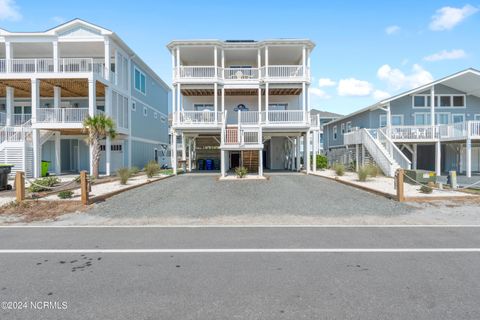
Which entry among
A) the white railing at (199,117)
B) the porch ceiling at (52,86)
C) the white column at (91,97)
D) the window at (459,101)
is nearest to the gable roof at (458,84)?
the window at (459,101)

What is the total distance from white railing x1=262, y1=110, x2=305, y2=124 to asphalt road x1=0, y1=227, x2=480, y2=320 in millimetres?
15858

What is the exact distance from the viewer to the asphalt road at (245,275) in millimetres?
3557

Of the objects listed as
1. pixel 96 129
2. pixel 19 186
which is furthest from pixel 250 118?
pixel 19 186

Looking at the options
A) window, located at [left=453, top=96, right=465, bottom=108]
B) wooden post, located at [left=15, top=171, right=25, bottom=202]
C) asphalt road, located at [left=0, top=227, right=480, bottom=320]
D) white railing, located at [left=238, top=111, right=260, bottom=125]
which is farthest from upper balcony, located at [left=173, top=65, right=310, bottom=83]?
asphalt road, located at [left=0, top=227, right=480, bottom=320]

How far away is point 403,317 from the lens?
3.37m

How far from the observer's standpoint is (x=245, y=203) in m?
10.9

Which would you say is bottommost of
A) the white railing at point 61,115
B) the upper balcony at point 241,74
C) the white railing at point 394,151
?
the white railing at point 394,151

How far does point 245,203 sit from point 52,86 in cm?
1903

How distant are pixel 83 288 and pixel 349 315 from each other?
10.8ft

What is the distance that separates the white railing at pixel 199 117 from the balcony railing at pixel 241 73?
2.57m

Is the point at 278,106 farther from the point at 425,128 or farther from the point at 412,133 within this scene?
the point at 425,128

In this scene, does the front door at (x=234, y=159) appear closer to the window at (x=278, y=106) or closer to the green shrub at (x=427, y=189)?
the window at (x=278, y=106)

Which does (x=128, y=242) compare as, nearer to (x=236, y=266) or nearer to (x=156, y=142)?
(x=236, y=266)

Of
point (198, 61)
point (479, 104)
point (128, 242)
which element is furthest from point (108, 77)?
point (479, 104)
